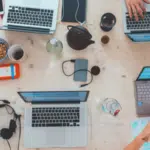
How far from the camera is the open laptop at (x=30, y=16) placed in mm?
1394

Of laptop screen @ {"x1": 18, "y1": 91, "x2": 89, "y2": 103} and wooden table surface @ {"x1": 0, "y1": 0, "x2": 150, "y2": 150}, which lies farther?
wooden table surface @ {"x1": 0, "y1": 0, "x2": 150, "y2": 150}

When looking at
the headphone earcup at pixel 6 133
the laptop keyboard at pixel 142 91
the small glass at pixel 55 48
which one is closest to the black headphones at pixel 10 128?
the headphone earcup at pixel 6 133

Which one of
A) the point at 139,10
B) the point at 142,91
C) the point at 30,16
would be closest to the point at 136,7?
the point at 139,10

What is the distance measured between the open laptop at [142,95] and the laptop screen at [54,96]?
0.85ft

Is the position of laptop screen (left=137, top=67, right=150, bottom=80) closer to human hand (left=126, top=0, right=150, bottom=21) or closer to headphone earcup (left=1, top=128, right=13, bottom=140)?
human hand (left=126, top=0, right=150, bottom=21)

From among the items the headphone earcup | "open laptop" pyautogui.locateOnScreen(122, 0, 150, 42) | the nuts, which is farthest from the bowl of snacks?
"open laptop" pyautogui.locateOnScreen(122, 0, 150, 42)

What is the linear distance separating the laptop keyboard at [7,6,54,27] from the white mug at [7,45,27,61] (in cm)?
12

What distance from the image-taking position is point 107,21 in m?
1.44

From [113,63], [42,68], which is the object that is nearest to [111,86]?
[113,63]

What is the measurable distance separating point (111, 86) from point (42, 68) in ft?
1.15

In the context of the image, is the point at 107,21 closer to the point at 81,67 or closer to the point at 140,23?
the point at 140,23

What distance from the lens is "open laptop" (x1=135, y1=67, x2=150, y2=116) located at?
4.63 ft

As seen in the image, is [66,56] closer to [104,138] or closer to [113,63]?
[113,63]

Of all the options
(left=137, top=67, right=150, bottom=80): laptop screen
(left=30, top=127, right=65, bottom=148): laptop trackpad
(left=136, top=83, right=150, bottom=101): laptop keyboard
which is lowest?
(left=30, top=127, right=65, bottom=148): laptop trackpad
